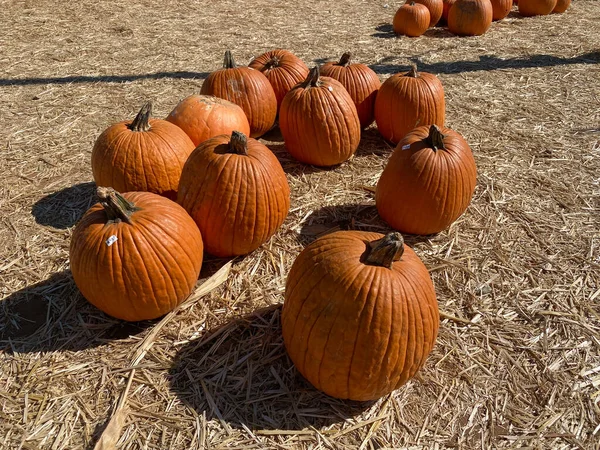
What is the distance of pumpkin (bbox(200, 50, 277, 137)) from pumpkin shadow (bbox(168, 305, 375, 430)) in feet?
8.17

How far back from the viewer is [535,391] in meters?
2.74

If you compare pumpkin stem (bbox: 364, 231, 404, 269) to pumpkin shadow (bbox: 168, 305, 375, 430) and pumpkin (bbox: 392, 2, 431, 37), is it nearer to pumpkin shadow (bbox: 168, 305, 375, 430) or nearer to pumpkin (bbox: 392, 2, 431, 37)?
pumpkin shadow (bbox: 168, 305, 375, 430)

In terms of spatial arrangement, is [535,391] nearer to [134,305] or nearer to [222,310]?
[222,310]

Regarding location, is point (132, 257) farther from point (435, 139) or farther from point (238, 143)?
point (435, 139)

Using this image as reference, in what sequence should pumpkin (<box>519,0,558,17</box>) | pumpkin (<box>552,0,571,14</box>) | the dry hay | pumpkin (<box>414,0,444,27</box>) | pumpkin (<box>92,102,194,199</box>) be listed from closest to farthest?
1. the dry hay
2. pumpkin (<box>92,102,194,199</box>)
3. pumpkin (<box>414,0,444,27</box>)
4. pumpkin (<box>519,0,558,17</box>)
5. pumpkin (<box>552,0,571,14</box>)

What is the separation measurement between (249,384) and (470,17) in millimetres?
8098

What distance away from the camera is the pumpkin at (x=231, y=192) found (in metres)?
3.29

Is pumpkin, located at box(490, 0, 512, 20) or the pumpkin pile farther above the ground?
pumpkin, located at box(490, 0, 512, 20)

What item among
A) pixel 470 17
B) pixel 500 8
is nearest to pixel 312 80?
pixel 470 17

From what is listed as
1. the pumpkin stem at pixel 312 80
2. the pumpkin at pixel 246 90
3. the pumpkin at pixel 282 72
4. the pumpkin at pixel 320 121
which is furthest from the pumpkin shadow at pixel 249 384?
the pumpkin at pixel 282 72

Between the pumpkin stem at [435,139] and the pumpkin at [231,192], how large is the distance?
120 cm

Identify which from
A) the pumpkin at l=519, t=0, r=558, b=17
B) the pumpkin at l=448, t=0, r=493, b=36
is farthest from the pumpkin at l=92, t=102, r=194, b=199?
the pumpkin at l=519, t=0, r=558, b=17

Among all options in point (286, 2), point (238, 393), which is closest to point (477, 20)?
point (286, 2)

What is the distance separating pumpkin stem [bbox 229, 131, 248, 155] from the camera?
3285 mm
